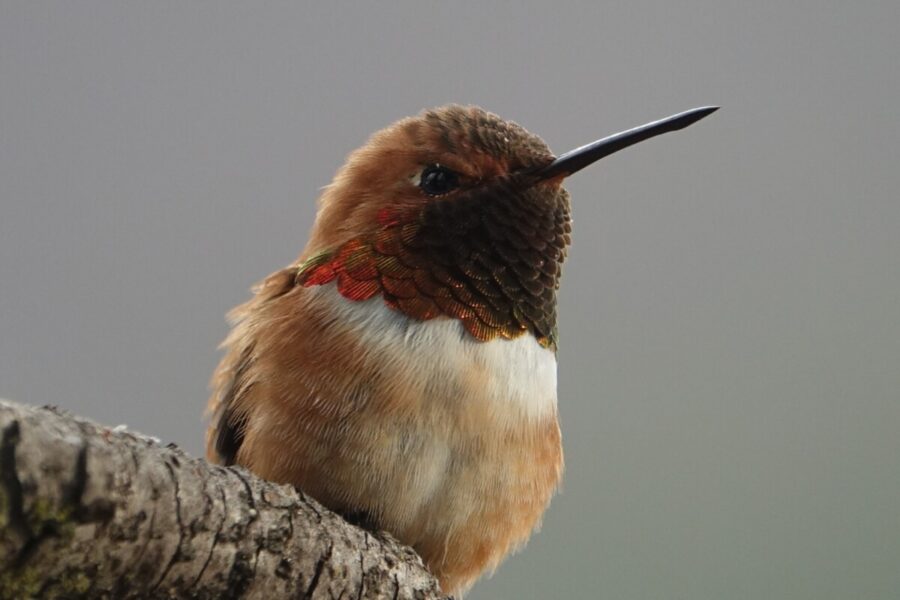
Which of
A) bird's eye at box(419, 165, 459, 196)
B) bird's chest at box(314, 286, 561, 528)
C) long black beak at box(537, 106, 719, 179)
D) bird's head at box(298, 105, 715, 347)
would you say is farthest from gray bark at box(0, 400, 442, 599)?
long black beak at box(537, 106, 719, 179)

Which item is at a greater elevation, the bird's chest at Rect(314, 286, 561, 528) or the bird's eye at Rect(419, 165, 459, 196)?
the bird's eye at Rect(419, 165, 459, 196)

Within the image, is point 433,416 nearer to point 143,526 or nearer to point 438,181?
point 438,181

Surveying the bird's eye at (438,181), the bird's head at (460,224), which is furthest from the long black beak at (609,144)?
the bird's eye at (438,181)

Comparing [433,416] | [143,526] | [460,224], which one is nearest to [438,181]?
[460,224]

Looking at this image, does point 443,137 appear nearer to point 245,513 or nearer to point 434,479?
point 434,479

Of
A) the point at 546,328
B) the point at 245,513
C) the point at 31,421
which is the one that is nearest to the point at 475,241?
the point at 546,328

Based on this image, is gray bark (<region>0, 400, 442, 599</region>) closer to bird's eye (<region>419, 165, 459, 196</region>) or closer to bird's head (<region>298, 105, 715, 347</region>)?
bird's head (<region>298, 105, 715, 347</region>)

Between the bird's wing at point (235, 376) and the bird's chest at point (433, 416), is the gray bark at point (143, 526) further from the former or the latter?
the bird's wing at point (235, 376)
